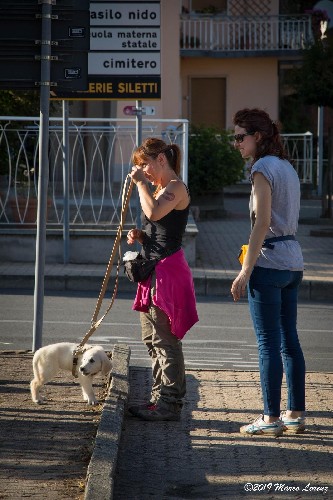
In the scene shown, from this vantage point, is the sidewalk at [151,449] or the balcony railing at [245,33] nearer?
the sidewalk at [151,449]

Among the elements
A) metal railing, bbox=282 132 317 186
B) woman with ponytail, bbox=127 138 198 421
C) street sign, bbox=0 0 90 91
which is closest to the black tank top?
woman with ponytail, bbox=127 138 198 421

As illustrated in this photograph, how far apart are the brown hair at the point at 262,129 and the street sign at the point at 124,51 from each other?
766 centimetres

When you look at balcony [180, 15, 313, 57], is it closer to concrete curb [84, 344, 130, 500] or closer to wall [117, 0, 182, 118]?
wall [117, 0, 182, 118]

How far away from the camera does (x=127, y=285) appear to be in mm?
14781

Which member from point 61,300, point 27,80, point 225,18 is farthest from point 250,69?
point 27,80

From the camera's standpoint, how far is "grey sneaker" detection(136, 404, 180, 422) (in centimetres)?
742

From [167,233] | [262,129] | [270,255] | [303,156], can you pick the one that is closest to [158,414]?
[167,233]

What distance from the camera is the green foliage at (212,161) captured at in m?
23.7

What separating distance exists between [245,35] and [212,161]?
12.1 meters

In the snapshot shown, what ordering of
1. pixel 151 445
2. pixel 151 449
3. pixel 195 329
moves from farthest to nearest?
pixel 195 329, pixel 151 445, pixel 151 449

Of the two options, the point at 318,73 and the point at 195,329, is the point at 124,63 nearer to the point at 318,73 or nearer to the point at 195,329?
the point at 195,329

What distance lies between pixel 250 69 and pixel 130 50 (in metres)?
21.0

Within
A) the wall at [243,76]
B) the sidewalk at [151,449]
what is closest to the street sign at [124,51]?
the sidewalk at [151,449]

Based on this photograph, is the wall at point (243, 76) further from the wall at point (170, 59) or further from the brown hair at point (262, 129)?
the brown hair at point (262, 129)
